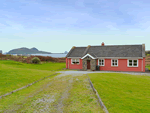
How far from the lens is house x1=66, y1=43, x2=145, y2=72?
31.1m

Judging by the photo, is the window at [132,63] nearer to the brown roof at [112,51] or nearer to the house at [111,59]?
the house at [111,59]

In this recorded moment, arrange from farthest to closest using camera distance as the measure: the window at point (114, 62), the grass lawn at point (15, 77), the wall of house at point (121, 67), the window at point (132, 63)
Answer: the window at point (114, 62) → the window at point (132, 63) → the wall of house at point (121, 67) → the grass lawn at point (15, 77)

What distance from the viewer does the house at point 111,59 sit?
31.1 metres

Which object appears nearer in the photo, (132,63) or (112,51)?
(132,63)

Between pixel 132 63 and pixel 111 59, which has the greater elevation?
pixel 111 59

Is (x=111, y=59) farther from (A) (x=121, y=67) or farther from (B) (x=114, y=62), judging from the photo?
(A) (x=121, y=67)

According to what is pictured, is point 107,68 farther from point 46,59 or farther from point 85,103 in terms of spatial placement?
point 46,59

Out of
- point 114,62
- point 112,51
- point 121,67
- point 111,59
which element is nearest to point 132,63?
point 121,67

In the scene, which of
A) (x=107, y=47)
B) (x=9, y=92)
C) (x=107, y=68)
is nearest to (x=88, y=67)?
(x=107, y=68)

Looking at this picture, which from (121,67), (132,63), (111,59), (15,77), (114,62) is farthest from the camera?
(111,59)

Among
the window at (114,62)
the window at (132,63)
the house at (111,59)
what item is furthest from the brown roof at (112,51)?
the window at (132,63)

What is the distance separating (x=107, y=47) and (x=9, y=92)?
31208mm

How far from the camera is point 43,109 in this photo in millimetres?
7957

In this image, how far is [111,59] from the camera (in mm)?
33156
